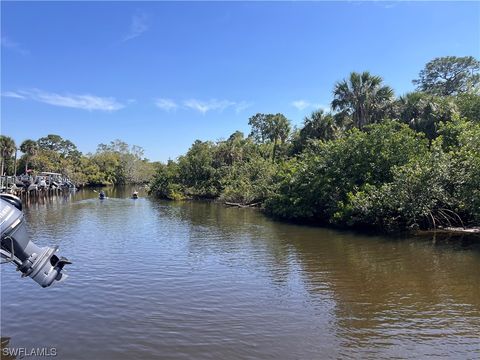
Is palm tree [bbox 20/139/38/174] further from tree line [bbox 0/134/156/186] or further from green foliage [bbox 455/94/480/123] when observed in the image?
green foliage [bbox 455/94/480/123]

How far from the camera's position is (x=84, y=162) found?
9994cm

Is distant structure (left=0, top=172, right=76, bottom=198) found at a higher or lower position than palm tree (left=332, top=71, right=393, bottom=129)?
lower

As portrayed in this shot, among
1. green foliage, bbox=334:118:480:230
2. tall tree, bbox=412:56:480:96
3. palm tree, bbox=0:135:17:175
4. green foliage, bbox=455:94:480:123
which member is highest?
tall tree, bbox=412:56:480:96

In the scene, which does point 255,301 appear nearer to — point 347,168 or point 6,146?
point 347,168

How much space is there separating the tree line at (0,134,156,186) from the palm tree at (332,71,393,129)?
2375 inches

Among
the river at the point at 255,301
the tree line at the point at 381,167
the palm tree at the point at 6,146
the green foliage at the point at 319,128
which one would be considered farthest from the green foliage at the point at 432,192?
the palm tree at the point at 6,146

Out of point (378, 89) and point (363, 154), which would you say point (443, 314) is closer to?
point (363, 154)

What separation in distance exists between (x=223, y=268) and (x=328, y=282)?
440 cm

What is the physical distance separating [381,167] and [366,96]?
16511mm

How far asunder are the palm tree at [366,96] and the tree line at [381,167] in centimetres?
10

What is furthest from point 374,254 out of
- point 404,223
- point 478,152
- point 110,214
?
point 110,214

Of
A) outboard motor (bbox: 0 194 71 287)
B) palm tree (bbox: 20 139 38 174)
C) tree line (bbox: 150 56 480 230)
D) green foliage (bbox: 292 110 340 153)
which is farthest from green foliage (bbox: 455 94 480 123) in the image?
palm tree (bbox: 20 139 38 174)

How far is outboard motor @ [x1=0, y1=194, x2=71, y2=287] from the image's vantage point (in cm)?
718

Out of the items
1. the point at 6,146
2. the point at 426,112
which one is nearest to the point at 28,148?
the point at 6,146
